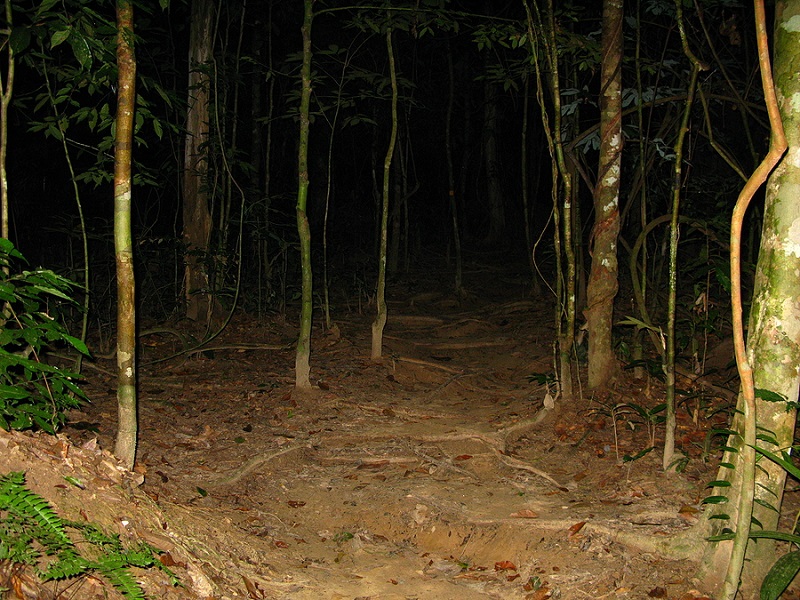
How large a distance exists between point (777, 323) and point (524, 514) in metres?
2.14

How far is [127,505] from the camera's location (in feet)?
11.5

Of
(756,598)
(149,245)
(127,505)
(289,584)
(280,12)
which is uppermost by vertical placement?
(280,12)

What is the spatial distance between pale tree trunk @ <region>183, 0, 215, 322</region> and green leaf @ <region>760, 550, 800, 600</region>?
23.2ft

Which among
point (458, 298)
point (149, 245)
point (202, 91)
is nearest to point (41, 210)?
point (149, 245)

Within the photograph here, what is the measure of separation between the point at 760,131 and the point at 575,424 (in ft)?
25.1

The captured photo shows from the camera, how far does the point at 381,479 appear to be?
530cm

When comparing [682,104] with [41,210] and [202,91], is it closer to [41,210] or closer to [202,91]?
[202,91]

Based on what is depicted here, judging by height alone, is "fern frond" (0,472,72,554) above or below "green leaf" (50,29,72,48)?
below

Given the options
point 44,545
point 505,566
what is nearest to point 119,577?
point 44,545

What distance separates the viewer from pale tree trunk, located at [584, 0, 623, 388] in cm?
631

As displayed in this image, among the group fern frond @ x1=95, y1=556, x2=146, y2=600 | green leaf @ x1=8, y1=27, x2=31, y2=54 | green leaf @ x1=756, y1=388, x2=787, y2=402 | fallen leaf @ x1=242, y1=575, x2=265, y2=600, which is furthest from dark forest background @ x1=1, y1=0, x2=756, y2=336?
fallen leaf @ x1=242, y1=575, x2=265, y2=600

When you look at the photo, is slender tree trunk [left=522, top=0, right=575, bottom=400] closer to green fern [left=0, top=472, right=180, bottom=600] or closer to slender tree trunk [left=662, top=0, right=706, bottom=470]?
slender tree trunk [left=662, top=0, right=706, bottom=470]

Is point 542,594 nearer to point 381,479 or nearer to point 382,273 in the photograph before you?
point 381,479

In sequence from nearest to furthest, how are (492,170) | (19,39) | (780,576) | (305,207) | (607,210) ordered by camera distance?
(780,576), (19,39), (607,210), (305,207), (492,170)
